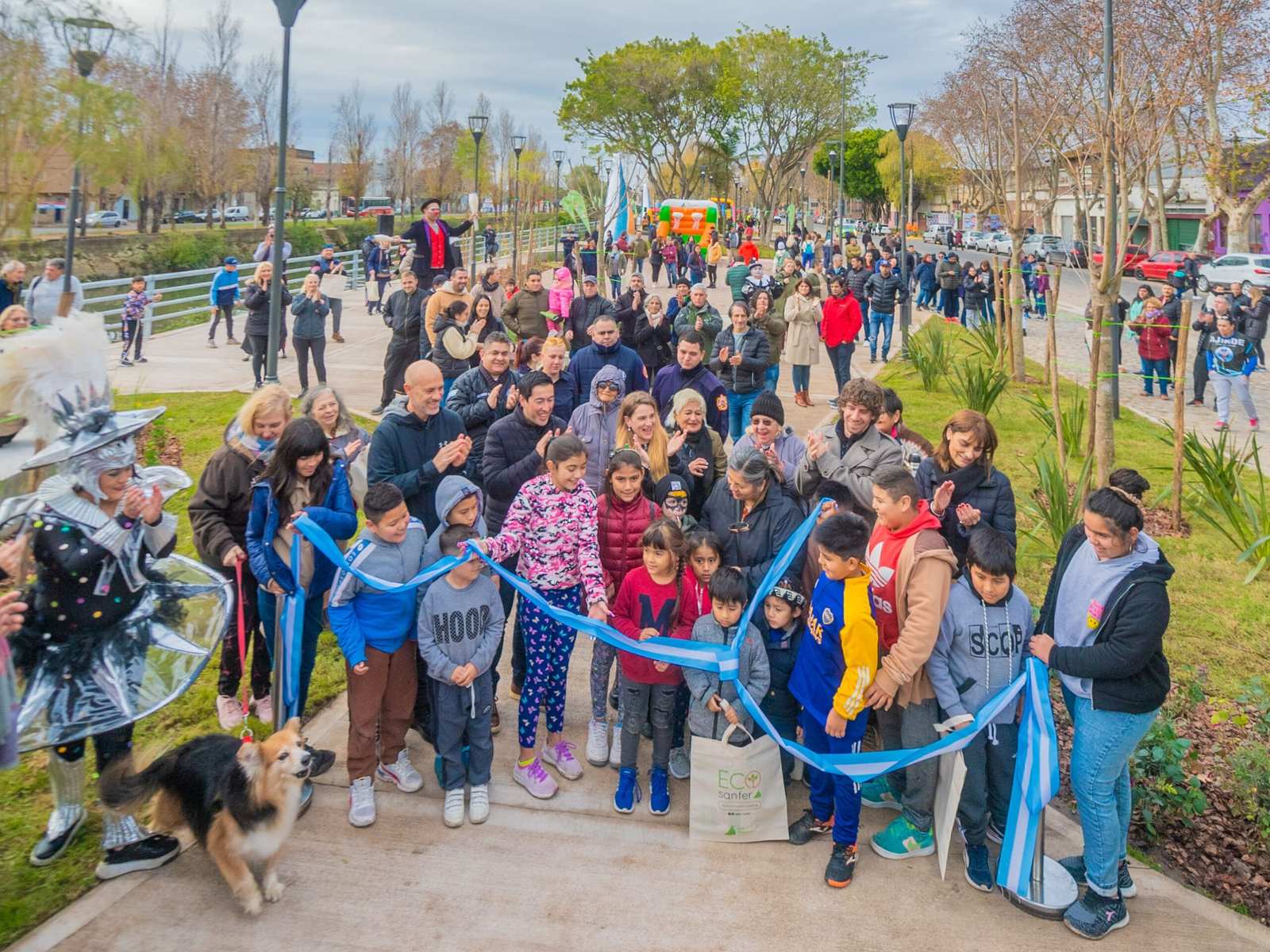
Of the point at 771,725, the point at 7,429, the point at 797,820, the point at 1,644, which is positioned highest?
the point at 7,429

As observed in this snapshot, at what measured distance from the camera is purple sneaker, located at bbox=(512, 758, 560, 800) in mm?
4633

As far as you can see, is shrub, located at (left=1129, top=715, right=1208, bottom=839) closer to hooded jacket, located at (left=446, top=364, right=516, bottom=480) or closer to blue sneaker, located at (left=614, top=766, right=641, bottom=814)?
blue sneaker, located at (left=614, top=766, right=641, bottom=814)

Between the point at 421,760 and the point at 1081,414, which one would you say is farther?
the point at 1081,414

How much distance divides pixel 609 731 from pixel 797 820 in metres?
1.14

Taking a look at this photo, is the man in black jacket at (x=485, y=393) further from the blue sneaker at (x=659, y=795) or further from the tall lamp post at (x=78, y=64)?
the tall lamp post at (x=78, y=64)

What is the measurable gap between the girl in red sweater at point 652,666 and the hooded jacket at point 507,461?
1141 millimetres

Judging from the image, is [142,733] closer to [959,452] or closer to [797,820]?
[797,820]

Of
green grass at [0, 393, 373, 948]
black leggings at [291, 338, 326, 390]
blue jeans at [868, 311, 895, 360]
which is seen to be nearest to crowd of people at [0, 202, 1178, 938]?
green grass at [0, 393, 373, 948]

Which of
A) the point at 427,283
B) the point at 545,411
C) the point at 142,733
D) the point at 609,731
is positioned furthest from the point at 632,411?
the point at 427,283

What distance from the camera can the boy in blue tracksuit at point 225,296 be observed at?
16375 millimetres

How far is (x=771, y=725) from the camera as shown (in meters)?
4.46

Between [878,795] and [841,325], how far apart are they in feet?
31.4

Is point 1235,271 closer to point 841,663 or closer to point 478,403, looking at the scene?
point 478,403

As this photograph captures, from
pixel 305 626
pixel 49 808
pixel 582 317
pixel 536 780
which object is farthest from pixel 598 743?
pixel 582 317
